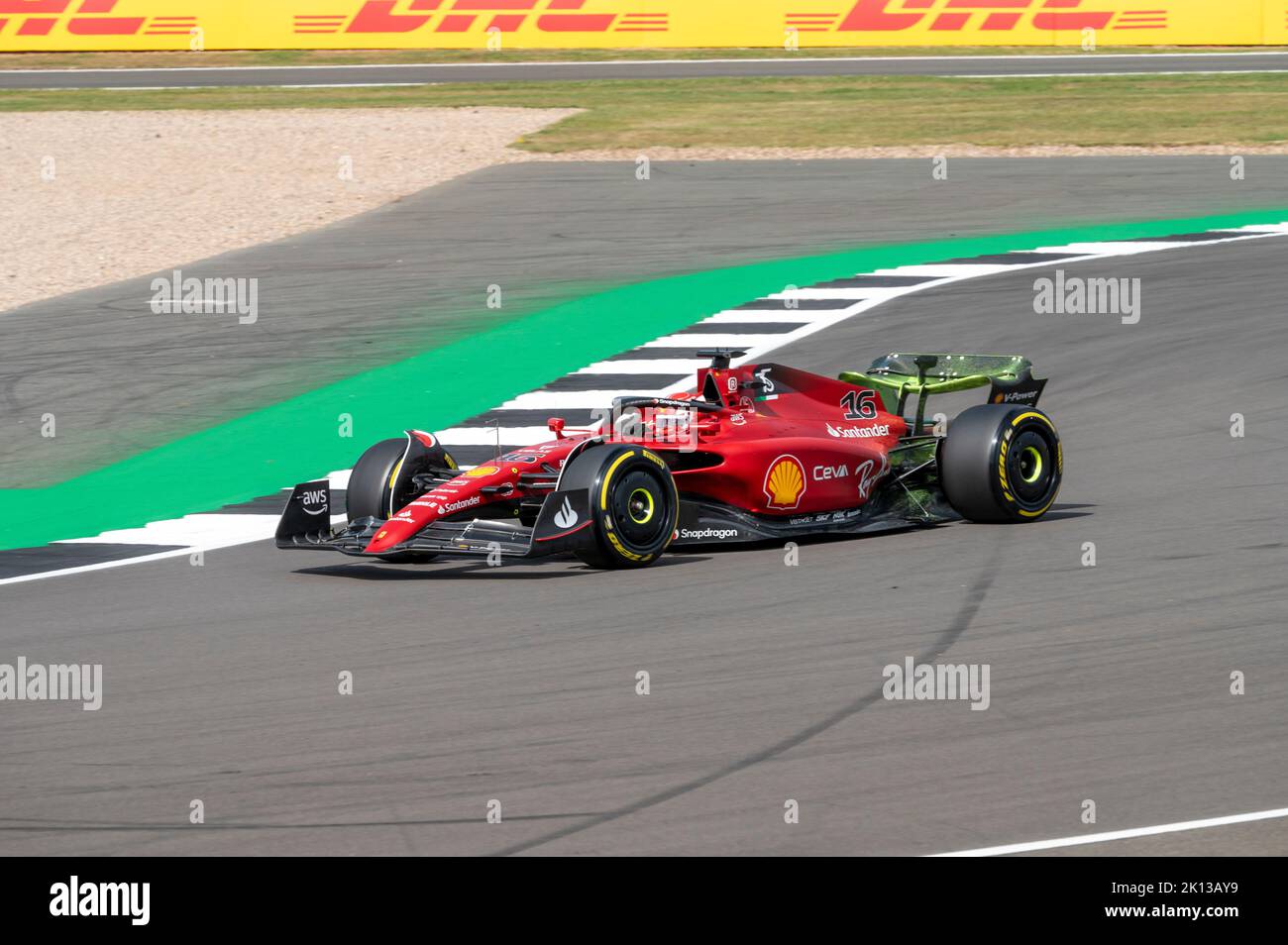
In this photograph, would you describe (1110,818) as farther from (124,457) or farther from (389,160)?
(389,160)

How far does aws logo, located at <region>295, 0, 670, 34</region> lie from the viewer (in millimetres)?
41500

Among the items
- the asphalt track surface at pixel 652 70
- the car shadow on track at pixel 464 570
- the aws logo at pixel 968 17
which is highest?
the aws logo at pixel 968 17

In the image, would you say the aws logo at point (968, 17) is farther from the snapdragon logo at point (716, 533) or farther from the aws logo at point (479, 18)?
the snapdragon logo at point (716, 533)

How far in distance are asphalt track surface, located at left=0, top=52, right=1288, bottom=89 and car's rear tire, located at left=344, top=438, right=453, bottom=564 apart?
26.7m

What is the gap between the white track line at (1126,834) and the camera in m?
5.68

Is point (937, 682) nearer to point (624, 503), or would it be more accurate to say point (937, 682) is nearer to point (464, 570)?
point (624, 503)

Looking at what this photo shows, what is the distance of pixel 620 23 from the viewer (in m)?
41.5

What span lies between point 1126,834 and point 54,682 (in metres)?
4.23

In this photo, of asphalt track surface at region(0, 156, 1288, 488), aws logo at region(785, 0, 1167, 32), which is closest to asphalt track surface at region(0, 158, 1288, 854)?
asphalt track surface at region(0, 156, 1288, 488)

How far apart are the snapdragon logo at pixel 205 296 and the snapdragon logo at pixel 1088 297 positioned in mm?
6908

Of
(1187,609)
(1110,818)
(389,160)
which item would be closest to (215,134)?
(389,160)

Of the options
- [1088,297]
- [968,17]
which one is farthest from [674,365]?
[968,17]

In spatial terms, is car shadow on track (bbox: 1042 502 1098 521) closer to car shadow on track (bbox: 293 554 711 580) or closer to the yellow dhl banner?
car shadow on track (bbox: 293 554 711 580)
